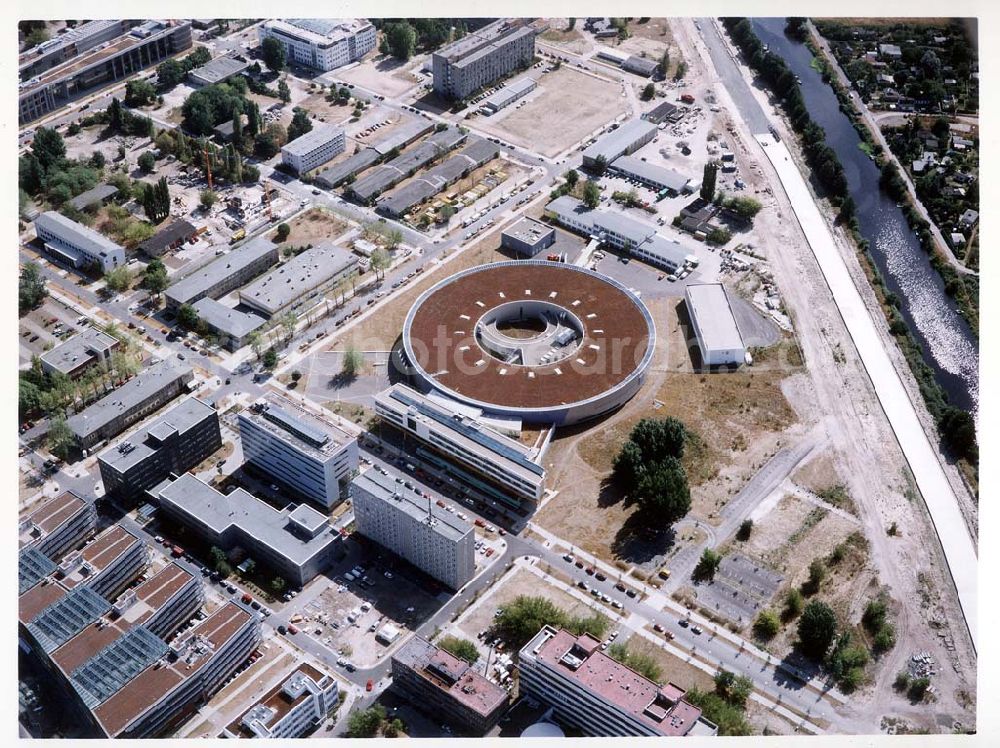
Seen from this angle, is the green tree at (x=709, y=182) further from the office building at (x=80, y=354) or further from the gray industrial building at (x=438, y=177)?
the office building at (x=80, y=354)

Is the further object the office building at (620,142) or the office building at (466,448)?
the office building at (620,142)

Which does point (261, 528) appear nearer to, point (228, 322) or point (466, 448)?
point (466, 448)

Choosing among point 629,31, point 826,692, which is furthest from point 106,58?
point 826,692

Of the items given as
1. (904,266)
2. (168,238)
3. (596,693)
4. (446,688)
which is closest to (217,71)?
(168,238)

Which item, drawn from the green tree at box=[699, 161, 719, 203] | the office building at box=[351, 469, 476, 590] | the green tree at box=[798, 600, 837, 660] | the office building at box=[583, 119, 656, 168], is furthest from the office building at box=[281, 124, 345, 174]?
the green tree at box=[798, 600, 837, 660]

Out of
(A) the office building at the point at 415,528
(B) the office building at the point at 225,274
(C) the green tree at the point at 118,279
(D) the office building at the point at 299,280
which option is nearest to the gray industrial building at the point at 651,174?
(D) the office building at the point at 299,280

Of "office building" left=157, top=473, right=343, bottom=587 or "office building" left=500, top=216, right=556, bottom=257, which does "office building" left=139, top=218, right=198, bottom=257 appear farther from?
"office building" left=157, top=473, right=343, bottom=587

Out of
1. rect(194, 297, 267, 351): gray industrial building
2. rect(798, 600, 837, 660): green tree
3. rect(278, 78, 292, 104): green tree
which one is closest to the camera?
rect(798, 600, 837, 660): green tree
